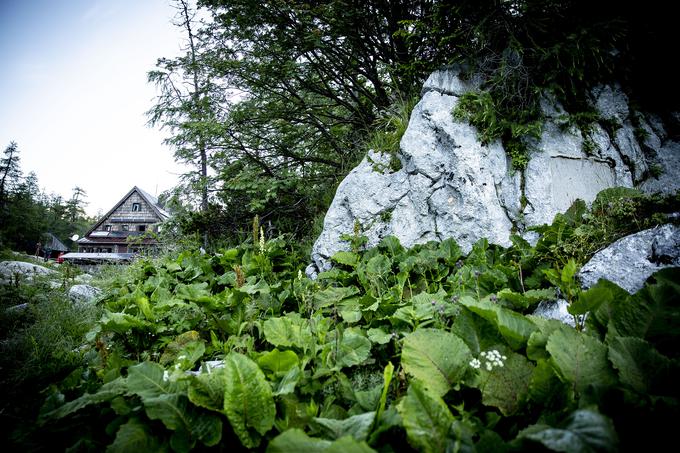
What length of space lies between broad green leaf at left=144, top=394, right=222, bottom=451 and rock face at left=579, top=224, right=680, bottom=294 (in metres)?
2.64

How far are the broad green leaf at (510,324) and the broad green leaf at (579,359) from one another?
22 cm

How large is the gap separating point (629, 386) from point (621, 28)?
4.93 m

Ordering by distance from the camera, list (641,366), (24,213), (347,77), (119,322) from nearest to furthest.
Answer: (641,366) → (119,322) → (347,77) → (24,213)

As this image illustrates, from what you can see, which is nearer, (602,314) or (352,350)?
(602,314)

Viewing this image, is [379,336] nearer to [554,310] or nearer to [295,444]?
[295,444]

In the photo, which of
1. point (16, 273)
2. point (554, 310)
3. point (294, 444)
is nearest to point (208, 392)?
point (294, 444)

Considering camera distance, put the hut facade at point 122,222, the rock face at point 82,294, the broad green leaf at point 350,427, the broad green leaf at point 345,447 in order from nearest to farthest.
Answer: the broad green leaf at point 345,447 → the broad green leaf at point 350,427 → the rock face at point 82,294 → the hut facade at point 122,222

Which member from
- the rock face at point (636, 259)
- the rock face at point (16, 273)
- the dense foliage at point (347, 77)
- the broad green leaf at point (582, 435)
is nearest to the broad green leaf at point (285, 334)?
the broad green leaf at point (582, 435)

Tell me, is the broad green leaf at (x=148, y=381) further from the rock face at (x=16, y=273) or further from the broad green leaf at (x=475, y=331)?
the rock face at (x=16, y=273)

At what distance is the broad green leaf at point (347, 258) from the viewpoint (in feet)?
12.5

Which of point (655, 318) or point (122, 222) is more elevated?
point (122, 222)

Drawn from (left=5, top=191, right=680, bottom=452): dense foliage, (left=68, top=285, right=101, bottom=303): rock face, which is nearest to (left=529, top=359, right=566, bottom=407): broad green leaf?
(left=5, top=191, right=680, bottom=452): dense foliage

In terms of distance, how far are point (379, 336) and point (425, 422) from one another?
937 millimetres

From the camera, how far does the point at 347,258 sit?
3854 mm
